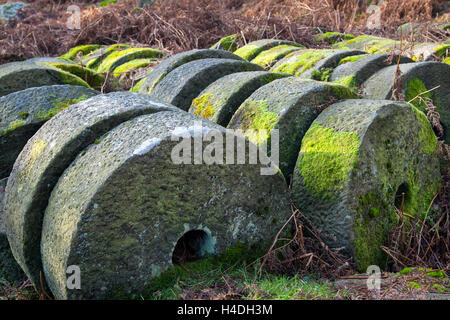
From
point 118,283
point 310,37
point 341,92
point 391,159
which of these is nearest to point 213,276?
point 118,283

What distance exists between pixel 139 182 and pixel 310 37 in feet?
24.2

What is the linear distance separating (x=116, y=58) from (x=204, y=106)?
3.97m

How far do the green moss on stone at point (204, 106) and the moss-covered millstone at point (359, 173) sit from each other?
83cm

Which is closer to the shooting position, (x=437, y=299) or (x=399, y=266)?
(x=437, y=299)

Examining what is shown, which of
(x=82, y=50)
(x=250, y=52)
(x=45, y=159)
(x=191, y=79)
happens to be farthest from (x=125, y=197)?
(x=82, y=50)

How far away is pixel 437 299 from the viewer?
7.34 feet

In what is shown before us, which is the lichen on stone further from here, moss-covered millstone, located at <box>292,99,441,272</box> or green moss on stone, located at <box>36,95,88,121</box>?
green moss on stone, located at <box>36,95,88,121</box>

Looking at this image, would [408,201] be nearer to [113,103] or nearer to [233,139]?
[233,139]

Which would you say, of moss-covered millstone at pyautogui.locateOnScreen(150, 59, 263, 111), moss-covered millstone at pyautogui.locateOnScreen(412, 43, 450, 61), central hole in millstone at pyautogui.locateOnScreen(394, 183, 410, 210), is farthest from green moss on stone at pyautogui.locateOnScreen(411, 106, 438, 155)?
moss-covered millstone at pyautogui.locateOnScreen(412, 43, 450, 61)

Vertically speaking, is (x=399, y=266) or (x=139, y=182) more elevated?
(x=139, y=182)

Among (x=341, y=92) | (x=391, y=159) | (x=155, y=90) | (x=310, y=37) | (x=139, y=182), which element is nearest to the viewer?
(x=139, y=182)

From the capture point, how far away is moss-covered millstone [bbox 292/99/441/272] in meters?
2.78

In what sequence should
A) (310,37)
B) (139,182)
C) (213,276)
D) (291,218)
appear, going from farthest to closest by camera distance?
(310,37) < (291,218) < (213,276) < (139,182)

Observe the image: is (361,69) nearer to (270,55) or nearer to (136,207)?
(270,55)
